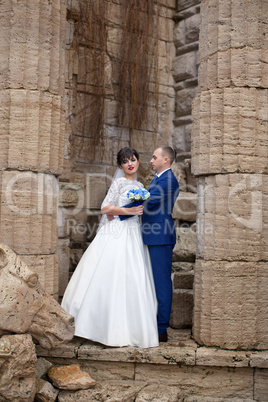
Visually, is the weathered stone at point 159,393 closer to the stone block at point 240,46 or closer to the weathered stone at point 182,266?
the weathered stone at point 182,266

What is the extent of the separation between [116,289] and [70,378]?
931 mm

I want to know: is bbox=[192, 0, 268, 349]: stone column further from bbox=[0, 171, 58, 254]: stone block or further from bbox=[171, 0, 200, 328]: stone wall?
bbox=[171, 0, 200, 328]: stone wall

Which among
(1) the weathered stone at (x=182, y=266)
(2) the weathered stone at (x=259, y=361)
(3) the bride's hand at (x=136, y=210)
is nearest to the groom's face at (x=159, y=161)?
(3) the bride's hand at (x=136, y=210)

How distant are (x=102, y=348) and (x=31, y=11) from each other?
3396 millimetres

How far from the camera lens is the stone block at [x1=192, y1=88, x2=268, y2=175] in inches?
182

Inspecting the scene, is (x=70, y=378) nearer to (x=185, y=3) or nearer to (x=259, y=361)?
(x=259, y=361)

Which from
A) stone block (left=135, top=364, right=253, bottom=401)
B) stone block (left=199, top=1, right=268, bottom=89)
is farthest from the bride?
stone block (left=199, top=1, right=268, bottom=89)

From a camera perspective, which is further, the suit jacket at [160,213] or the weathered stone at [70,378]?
the suit jacket at [160,213]

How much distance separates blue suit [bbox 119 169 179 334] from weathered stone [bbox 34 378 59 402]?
127 centimetres

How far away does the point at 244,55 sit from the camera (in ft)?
15.3

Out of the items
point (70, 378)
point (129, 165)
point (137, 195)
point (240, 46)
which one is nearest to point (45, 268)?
point (70, 378)

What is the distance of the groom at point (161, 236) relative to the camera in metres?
4.85

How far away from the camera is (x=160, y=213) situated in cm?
494

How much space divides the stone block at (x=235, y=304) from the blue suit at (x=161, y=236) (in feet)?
1.39
